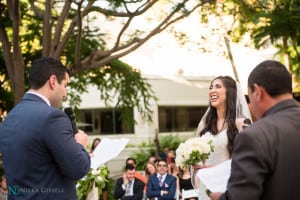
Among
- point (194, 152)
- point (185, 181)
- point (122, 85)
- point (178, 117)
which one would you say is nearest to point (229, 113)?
point (194, 152)

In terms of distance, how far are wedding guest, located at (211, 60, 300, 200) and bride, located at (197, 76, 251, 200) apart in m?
3.07

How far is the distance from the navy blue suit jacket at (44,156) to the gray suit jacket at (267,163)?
1.28m

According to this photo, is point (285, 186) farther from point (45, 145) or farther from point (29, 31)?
point (29, 31)

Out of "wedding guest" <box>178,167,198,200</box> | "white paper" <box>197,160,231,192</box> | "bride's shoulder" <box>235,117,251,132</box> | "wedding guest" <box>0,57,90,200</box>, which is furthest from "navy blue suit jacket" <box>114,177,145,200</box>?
"white paper" <box>197,160,231,192</box>

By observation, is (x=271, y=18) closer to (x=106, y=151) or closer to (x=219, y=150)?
(x=219, y=150)

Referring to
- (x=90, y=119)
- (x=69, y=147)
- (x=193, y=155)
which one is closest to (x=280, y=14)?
(x=193, y=155)

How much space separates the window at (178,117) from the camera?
34.7m

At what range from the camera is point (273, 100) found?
3.34 meters

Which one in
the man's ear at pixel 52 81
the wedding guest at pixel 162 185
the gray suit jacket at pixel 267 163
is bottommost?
the wedding guest at pixel 162 185

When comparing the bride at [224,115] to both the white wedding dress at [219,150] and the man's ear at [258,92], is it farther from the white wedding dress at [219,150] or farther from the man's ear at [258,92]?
the man's ear at [258,92]

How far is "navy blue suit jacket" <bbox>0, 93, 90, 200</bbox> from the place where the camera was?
415 cm

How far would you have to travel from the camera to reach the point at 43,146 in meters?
4.20

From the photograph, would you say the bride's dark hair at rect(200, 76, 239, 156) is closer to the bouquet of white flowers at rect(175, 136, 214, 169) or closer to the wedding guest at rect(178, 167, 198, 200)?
the bouquet of white flowers at rect(175, 136, 214, 169)

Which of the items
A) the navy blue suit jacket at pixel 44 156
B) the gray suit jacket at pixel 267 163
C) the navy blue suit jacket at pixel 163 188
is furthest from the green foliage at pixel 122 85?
the gray suit jacket at pixel 267 163
